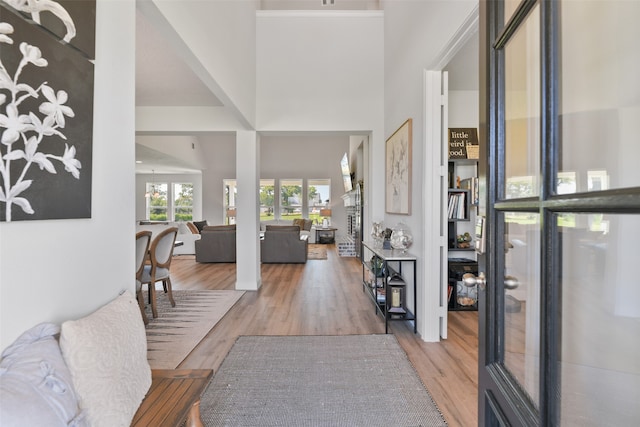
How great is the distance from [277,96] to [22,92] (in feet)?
12.0

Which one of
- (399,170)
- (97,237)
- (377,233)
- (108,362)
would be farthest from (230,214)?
(108,362)

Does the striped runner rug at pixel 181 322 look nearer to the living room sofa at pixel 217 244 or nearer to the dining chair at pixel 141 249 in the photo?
the dining chair at pixel 141 249

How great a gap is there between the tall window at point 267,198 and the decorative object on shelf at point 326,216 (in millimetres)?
1833

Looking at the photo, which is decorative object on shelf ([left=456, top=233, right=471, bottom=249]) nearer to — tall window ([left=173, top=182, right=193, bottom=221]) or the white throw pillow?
the white throw pillow

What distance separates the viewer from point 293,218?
1074 centimetres

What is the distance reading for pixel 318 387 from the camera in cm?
192

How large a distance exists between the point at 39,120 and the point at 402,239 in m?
2.76

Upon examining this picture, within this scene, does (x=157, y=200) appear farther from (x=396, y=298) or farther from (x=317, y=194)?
(x=396, y=298)

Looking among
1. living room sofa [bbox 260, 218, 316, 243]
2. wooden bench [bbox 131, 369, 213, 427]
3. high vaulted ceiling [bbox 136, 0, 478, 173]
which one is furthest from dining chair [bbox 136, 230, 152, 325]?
living room sofa [bbox 260, 218, 316, 243]

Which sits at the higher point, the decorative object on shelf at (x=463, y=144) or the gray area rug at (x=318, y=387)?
the decorative object on shelf at (x=463, y=144)

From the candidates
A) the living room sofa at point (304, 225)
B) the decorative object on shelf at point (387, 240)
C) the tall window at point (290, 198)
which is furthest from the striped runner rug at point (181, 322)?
the tall window at point (290, 198)

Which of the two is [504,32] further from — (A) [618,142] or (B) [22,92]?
(B) [22,92]

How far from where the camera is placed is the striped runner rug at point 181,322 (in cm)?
239

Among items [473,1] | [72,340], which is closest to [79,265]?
[72,340]
